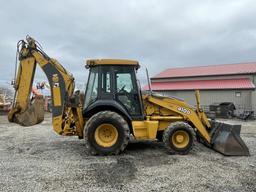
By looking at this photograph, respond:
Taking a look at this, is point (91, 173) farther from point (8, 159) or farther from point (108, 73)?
point (108, 73)

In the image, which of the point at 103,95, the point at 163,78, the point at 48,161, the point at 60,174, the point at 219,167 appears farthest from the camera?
the point at 163,78

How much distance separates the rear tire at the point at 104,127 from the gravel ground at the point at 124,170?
0.24 meters

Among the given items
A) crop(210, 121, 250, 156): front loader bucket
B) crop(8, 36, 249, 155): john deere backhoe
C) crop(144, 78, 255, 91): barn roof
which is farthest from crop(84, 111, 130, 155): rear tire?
crop(144, 78, 255, 91): barn roof

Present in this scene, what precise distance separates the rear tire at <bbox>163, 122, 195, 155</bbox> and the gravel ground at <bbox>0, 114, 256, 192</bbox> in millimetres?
243

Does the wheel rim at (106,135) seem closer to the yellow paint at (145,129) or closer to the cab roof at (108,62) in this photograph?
the yellow paint at (145,129)

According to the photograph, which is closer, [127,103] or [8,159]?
[8,159]

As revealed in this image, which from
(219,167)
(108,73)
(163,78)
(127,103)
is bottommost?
(219,167)

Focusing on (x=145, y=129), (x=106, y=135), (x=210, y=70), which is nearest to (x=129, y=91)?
(x=145, y=129)

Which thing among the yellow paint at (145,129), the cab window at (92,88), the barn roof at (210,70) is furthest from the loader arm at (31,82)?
the barn roof at (210,70)

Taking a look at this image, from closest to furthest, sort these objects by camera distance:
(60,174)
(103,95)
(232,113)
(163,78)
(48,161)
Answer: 1. (60,174)
2. (48,161)
3. (103,95)
4. (232,113)
5. (163,78)

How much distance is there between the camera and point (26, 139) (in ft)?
35.0

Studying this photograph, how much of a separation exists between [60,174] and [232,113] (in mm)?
20505

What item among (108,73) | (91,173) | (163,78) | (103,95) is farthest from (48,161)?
(163,78)

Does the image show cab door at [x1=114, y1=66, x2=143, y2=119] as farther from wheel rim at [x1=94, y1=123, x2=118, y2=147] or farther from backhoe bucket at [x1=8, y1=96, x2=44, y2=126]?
backhoe bucket at [x1=8, y1=96, x2=44, y2=126]
